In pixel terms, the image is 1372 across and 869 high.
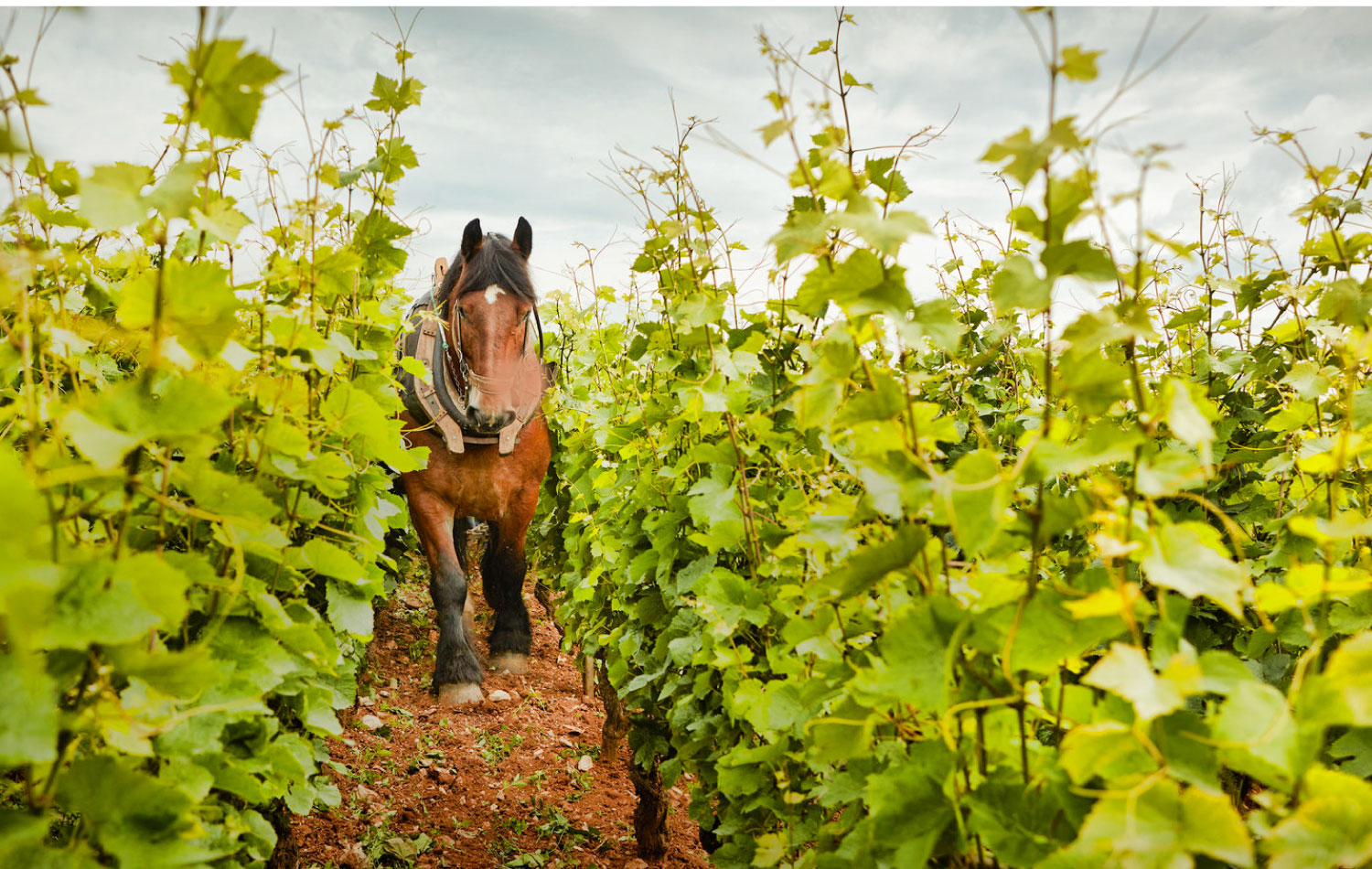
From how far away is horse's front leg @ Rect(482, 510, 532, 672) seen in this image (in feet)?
18.6

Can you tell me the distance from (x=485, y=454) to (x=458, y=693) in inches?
62.2

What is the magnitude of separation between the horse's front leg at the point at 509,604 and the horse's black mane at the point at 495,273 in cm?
176

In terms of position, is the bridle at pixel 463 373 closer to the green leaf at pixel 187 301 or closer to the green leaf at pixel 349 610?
the green leaf at pixel 349 610

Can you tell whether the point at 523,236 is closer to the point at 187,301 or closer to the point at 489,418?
the point at 489,418

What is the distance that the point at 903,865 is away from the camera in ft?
2.82

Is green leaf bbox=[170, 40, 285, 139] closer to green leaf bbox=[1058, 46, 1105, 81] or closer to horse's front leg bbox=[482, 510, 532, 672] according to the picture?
green leaf bbox=[1058, 46, 1105, 81]

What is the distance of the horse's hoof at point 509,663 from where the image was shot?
18.6 feet

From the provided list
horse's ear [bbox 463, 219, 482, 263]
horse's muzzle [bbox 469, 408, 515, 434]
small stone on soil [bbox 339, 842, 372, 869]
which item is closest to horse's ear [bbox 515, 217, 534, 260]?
horse's ear [bbox 463, 219, 482, 263]

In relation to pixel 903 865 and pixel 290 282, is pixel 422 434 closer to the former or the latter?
pixel 290 282

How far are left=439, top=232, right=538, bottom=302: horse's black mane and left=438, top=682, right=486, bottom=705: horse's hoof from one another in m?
2.53

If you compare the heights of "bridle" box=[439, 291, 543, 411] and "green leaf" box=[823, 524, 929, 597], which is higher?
"bridle" box=[439, 291, 543, 411]

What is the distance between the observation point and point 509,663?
569 cm

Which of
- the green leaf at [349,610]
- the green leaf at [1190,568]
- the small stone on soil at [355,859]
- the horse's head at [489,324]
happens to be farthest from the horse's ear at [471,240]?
the green leaf at [1190,568]

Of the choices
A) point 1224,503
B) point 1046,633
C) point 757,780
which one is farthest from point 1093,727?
point 1224,503
